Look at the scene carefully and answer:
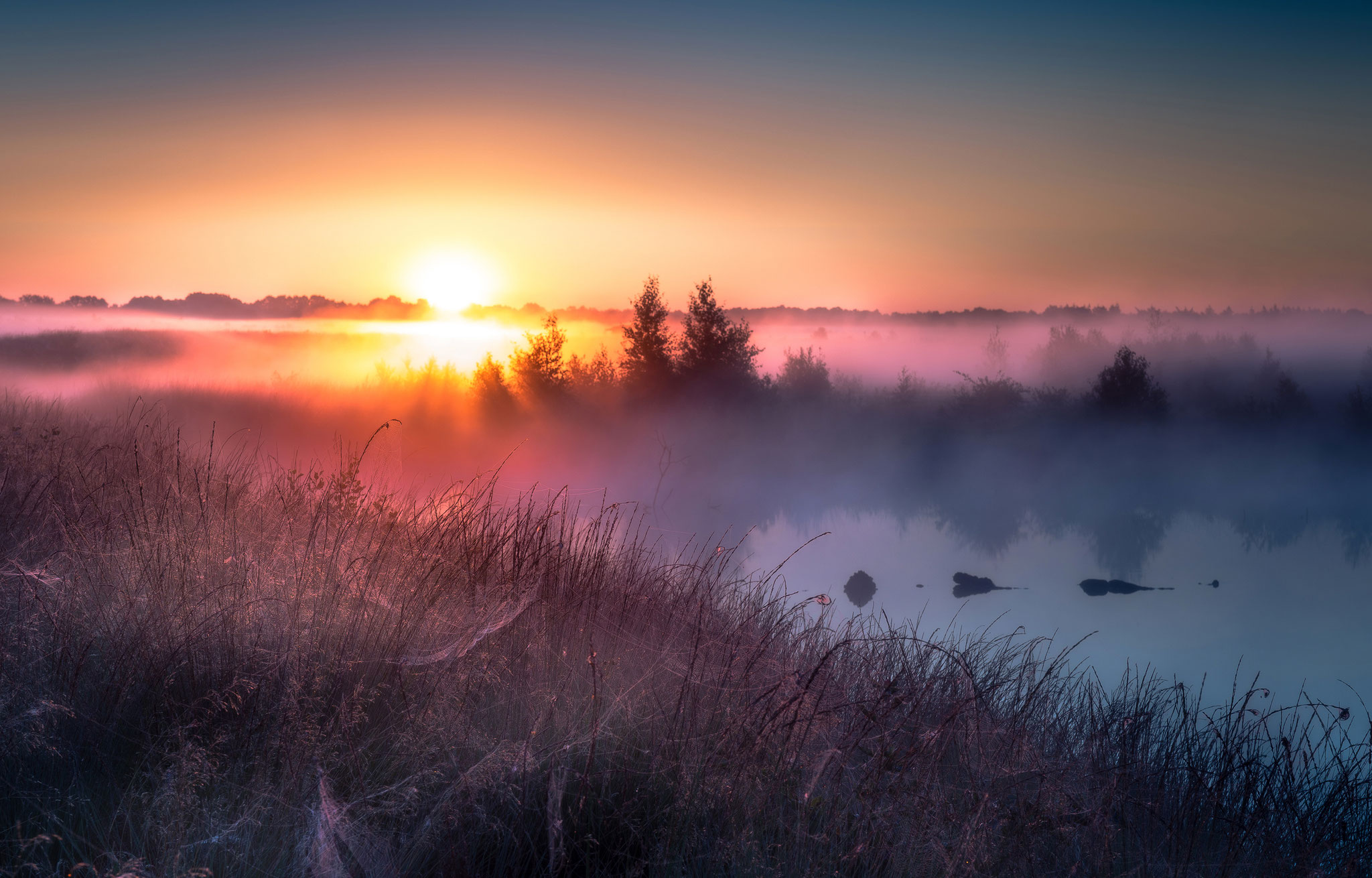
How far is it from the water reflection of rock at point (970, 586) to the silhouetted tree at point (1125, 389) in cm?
2934

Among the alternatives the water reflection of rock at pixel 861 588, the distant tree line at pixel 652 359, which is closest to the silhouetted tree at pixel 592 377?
the distant tree line at pixel 652 359

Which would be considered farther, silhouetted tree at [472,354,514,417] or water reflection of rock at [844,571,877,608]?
silhouetted tree at [472,354,514,417]

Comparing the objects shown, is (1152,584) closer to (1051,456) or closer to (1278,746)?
(1278,746)

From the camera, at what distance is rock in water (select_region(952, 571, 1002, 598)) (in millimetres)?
21359

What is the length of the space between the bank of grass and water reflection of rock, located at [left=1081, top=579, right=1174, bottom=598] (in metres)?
20.2

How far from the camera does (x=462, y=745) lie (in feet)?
10.3

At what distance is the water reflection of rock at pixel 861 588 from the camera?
1783 cm

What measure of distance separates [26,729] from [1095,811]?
14.3 feet

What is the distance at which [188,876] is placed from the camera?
7.23 feet

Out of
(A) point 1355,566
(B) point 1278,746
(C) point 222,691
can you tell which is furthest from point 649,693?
(A) point 1355,566

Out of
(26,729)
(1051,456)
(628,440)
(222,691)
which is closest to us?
(26,729)


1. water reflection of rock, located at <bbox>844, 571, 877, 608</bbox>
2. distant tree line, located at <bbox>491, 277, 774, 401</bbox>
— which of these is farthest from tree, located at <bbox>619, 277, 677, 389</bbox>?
water reflection of rock, located at <bbox>844, 571, 877, 608</bbox>

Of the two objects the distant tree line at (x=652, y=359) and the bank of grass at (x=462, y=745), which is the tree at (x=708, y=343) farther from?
the bank of grass at (x=462, y=745)

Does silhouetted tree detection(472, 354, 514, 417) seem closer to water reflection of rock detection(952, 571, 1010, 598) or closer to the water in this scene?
the water
